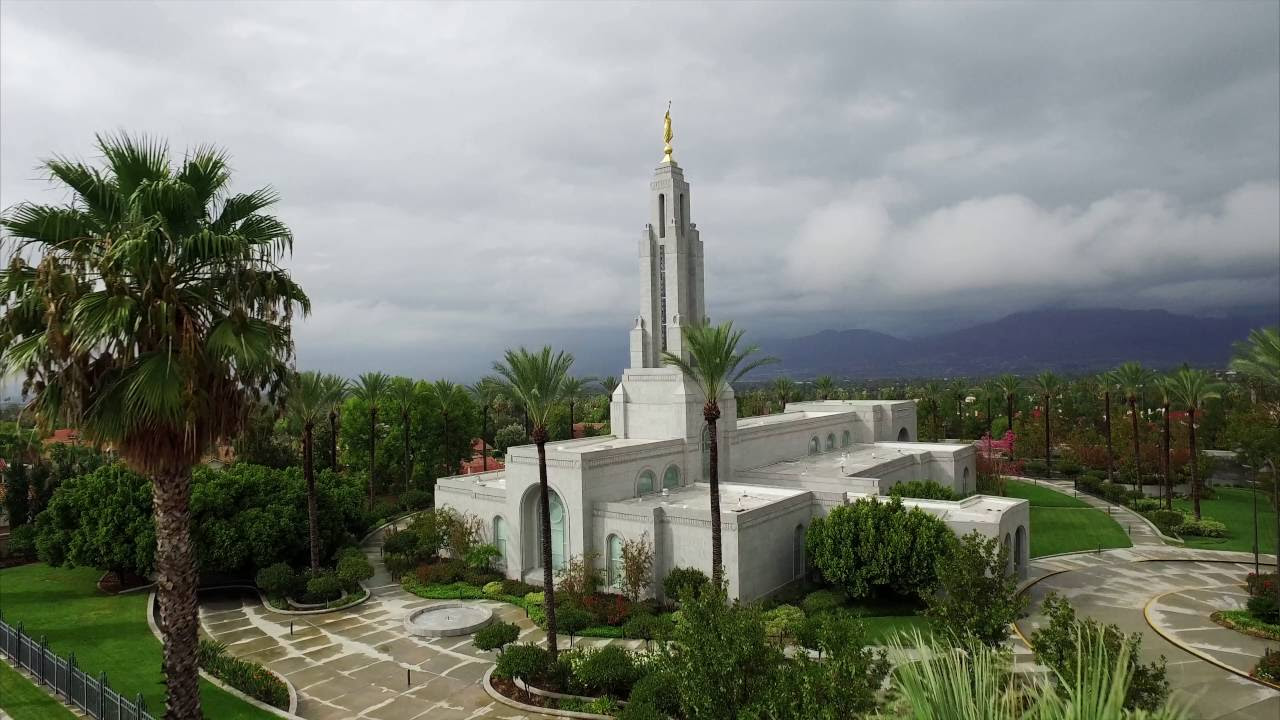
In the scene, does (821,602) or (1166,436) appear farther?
(1166,436)

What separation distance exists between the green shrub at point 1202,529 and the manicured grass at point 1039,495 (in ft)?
27.0

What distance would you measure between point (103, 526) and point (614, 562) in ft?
72.7

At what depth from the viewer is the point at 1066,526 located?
44.5 meters

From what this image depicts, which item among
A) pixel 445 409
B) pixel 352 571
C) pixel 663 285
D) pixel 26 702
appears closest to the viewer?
A: pixel 26 702

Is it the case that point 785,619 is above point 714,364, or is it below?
below

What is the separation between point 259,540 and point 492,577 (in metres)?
10.5

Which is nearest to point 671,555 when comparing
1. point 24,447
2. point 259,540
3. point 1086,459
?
point 259,540

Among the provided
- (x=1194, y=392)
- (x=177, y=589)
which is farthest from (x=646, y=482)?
(x=1194, y=392)

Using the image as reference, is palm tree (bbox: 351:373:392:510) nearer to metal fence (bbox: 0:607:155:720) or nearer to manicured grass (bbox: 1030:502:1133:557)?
metal fence (bbox: 0:607:155:720)

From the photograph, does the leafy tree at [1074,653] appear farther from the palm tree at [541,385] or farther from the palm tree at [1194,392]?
the palm tree at [1194,392]

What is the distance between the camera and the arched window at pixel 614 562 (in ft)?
104

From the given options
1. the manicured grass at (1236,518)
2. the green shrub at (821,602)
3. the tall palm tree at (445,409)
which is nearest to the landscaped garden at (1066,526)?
the manicured grass at (1236,518)

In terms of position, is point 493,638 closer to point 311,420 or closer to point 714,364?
point 714,364

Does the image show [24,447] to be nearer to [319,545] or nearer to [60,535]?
[60,535]
